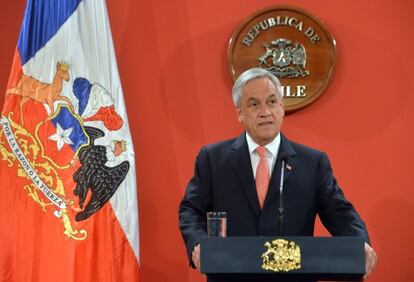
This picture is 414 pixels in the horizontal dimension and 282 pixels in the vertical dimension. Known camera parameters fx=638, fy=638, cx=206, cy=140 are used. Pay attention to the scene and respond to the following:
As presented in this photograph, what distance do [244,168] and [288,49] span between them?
128cm

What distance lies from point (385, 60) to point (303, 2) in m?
0.55

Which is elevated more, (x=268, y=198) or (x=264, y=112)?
(x=264, y=112)

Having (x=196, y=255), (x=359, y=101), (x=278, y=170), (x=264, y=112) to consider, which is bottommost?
(x=196, y=255)

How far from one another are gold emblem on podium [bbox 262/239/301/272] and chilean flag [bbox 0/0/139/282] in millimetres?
1479

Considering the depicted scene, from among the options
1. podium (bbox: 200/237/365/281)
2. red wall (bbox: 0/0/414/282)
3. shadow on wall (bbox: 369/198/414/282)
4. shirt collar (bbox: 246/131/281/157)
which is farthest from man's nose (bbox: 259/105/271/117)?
shadow on wall (bbox: 369/198/414/282)

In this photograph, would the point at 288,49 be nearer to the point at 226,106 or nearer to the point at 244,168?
the point at 226,106

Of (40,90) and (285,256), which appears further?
(40,90)

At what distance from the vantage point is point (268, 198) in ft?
7.54

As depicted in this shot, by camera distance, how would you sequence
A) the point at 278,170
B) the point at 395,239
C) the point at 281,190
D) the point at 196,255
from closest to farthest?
the point at 196,255, the point at 281,190, the point at 278,170, the point at 395,239

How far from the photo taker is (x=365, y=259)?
184 centimetres

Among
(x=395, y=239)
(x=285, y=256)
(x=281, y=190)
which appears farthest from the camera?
(x=395, y=239)

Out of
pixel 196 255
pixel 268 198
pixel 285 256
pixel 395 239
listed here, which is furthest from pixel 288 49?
pixel 285 256

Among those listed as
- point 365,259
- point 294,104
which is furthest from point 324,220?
point 294,104

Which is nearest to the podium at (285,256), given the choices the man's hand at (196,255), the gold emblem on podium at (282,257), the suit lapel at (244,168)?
the gold emblem on podium at (282,257)
